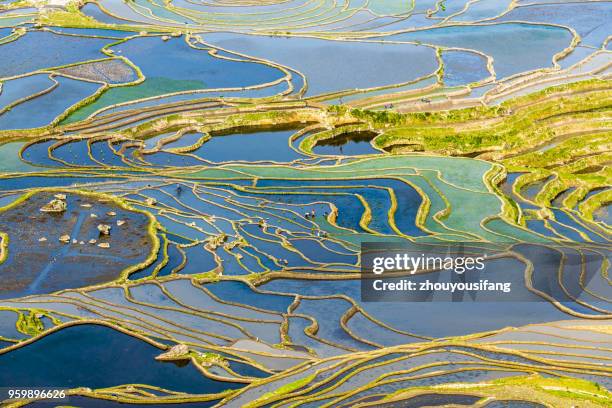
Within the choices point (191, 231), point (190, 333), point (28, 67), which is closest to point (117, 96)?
point (28, 67)

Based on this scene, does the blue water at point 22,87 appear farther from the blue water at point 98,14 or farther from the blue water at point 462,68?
the blue water at point 462,68

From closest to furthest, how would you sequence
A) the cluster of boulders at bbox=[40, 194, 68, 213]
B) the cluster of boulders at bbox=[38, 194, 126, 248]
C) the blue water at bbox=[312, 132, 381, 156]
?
the cluster of boulders at bbox=[38, 194, 126, 248] < the cluster of boulders at bbox=[40, 194, 68, 213] < the blue water at bbox=[312, 132, 381, 156]

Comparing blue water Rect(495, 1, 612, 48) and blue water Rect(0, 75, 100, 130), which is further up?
blue water Rect(495, 1, 612, 48)

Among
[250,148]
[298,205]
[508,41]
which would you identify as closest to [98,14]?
[250,148]

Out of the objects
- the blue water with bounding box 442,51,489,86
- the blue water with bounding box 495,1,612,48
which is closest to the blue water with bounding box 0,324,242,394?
the blue water with bounding box 442,51,489,86

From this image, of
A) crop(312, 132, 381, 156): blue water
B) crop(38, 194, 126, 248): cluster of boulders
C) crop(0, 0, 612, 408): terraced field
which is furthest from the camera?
crop(312, 132, 381, 156): blue water

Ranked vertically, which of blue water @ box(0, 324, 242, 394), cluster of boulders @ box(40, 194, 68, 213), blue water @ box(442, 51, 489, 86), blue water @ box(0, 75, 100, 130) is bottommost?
blue water @ box(0, 324, 242, 394)

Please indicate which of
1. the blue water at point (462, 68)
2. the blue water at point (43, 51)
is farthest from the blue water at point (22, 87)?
the blue water at point (462, 68)

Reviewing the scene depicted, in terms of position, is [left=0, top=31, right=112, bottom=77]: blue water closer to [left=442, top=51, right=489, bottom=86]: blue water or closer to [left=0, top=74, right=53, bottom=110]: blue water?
[left=0, top=74, right=53, bottom=110]: blue water
